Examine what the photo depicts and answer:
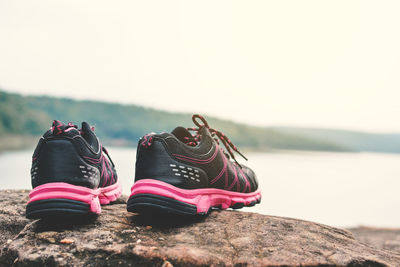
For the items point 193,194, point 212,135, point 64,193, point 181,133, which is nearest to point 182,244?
point 193,194

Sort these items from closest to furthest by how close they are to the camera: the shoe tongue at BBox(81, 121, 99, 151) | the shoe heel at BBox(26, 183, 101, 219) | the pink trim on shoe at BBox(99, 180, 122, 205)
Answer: the shoe heel at BBox(26, 183, 101, 219) < the shoe tongue at BBox(81, 121, 99, 151) < the pink trim on shoe at BBox(99, 180, 122, 205)

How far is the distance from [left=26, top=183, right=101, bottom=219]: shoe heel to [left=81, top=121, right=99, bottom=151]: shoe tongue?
54 centimetres

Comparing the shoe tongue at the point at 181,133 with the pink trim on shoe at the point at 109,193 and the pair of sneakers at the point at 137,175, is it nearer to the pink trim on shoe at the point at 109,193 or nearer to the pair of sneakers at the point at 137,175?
the pair of sneakers at the point at 137,175

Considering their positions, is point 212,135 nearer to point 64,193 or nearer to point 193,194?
point 193,194

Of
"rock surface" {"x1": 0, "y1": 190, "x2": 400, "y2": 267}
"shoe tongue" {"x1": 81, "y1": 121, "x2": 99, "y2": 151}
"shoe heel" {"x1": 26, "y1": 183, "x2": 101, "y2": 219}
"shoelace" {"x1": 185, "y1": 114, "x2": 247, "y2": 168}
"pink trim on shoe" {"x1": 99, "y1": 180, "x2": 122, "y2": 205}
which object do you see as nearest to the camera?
"rock surface" {"x1": 0, "y1": 190, "x2": 400, "y2": 267}

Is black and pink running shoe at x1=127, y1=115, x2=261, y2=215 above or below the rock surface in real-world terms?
above

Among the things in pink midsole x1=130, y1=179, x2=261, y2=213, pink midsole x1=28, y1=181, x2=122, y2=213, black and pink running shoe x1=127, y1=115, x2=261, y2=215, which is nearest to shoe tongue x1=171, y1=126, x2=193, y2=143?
black and pink running shoe x1=127, y1=115, x2=261, y2=215

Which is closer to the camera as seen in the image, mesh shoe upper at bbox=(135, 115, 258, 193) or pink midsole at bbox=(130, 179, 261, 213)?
pink midsole at bbox=(130, 179, 261, 213)

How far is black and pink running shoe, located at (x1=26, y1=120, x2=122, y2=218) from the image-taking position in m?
1.88

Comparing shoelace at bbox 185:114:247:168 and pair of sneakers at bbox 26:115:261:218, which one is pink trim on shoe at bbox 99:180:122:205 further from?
shoelace at bbox 185:114:247:168

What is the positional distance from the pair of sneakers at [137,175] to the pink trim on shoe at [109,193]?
0.51 feet

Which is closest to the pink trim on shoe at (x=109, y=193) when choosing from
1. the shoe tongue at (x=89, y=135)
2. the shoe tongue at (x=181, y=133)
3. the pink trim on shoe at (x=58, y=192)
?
the shoe tongue at (x=89, y=135)

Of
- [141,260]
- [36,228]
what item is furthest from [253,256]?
[36,228]

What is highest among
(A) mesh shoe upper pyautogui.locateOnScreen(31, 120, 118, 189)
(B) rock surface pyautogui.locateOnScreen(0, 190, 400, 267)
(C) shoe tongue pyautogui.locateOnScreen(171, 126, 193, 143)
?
(C) shoe tongue pyautogui.locateOnScreen(171, 126, 193, 143)
